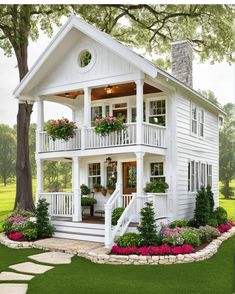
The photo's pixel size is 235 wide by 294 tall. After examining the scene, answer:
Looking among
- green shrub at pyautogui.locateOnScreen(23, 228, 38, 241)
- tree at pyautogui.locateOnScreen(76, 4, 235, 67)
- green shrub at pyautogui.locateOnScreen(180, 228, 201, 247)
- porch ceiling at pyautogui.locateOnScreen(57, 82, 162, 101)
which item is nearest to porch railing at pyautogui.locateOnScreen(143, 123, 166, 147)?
porch ceiling at pyautogui.locateOnScreen(57, 82, 162, 101)

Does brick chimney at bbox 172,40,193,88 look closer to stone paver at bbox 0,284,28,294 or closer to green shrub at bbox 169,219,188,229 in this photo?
green shrub at bbox 169,219,188,229

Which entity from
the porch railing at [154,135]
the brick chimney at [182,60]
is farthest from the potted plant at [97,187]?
the brick chimney at [182,60]

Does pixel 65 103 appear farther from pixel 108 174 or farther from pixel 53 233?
pixel 53 233

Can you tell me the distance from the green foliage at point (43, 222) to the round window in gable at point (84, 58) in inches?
162

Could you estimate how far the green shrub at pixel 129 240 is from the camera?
29.7 feet

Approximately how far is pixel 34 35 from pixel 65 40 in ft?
23.6

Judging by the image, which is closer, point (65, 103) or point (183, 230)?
point (183, 230)

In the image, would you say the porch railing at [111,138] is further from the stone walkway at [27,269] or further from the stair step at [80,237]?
the stone walkway at [27,269]

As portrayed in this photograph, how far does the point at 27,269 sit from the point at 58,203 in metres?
3.75

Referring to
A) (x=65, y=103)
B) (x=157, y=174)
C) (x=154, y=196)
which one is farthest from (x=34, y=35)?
(x=154, y=196)

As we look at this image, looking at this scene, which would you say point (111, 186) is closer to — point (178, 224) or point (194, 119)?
point (178, 224)

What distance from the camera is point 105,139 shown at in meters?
10.8

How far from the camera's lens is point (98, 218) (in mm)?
11828

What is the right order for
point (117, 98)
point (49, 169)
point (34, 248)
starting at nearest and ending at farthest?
point (34, 248) < point (117, 98) < point (49, 169)
